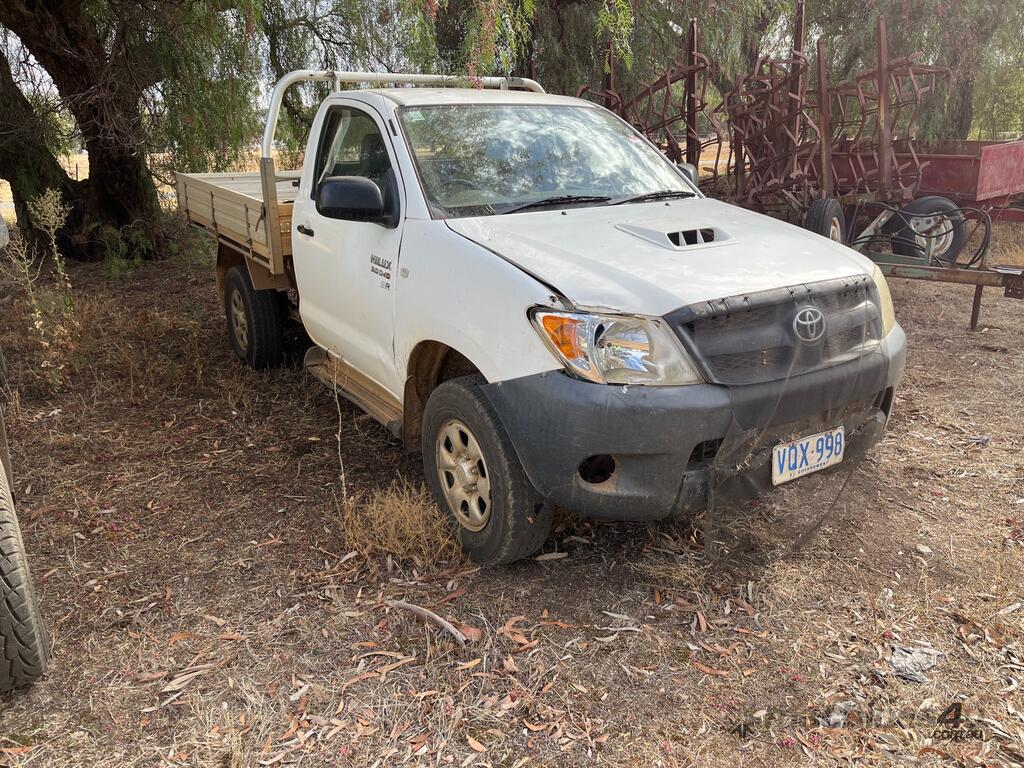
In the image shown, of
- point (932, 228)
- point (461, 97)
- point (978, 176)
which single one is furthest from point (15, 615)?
point (978, 176)

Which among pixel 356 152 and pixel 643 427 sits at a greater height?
pixel 356 152

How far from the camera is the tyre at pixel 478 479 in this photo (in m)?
3.22

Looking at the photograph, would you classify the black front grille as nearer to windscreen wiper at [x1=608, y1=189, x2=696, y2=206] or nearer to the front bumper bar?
the front bumper bar

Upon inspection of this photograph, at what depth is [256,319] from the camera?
5.80 meters

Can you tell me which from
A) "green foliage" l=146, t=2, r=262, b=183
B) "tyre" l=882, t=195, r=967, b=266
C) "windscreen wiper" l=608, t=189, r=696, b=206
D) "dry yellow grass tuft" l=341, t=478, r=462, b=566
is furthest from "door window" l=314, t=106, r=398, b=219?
"tyre" l=882, t=195, r=967, b=266

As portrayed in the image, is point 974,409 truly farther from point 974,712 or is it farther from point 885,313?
point 974,712

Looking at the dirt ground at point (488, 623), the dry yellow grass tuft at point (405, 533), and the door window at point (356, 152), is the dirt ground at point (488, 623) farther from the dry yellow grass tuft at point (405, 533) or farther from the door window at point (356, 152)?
the door window at point (356, 152)

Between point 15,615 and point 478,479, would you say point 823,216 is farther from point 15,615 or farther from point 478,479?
point 15,615

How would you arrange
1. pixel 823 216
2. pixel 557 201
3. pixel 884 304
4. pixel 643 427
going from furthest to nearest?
pixel 823 216 → pixel 557 201 → pixel 884 304 → pixel 643 427

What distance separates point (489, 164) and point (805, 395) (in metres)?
1.86

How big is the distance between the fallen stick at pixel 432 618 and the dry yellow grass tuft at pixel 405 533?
0.27 meters

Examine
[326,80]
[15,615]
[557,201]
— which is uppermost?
[326,80]

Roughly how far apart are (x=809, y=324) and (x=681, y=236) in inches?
25.7

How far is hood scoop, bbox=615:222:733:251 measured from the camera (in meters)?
3.40
